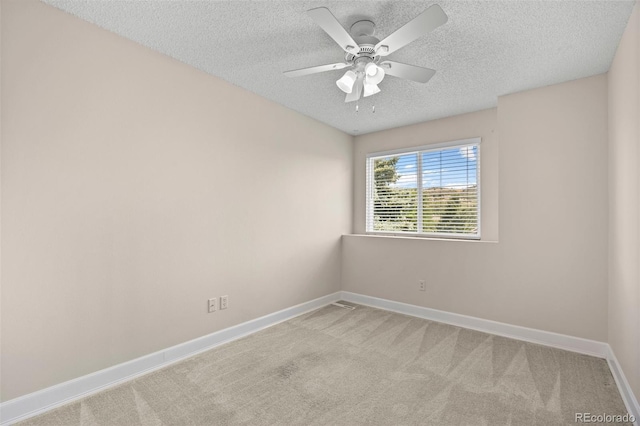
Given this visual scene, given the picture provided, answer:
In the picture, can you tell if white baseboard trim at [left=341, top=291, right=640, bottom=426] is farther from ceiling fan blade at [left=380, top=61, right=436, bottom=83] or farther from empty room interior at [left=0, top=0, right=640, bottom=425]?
ceiling fan blade at [left=380, top=61, right=436, bottom=83]

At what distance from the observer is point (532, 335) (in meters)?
3.04

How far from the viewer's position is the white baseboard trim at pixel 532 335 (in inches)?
83.4

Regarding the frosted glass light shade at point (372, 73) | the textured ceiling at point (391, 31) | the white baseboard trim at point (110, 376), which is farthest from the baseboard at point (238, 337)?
the frosted glass light shade at point (372, 73)

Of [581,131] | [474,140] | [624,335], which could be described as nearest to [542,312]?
[624,335]

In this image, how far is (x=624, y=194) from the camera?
2.19 m

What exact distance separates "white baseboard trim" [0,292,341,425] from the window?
7.50 ft

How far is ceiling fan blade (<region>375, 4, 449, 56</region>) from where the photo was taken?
5.15ft

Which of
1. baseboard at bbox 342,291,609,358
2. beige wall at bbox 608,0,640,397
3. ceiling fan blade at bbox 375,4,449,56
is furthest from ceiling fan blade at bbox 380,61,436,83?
baseboard at bbox 342,291,609,358

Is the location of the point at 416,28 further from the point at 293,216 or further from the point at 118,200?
the point at 293,216

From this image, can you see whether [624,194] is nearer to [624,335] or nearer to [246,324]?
[624,335]

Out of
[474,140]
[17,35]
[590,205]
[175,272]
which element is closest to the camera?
[17,35]

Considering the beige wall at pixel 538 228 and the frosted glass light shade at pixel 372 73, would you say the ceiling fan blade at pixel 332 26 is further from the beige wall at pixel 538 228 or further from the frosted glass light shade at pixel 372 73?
the beige wall at pixel 538 228

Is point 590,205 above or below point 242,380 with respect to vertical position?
above

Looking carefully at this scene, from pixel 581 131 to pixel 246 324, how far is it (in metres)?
3.68
